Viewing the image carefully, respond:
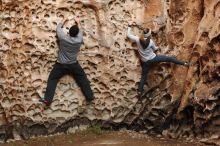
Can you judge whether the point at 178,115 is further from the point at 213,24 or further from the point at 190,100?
the point at 213,24

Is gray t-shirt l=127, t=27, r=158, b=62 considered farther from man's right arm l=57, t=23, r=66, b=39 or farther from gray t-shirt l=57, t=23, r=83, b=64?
man's right arm l=57, t=23, r=66, b=39

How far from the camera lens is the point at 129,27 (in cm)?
937

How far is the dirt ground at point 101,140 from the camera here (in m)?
9.05

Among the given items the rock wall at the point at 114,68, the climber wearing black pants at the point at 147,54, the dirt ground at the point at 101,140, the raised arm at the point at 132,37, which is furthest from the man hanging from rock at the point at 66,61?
the climber wearing black pants at the point at 147,54

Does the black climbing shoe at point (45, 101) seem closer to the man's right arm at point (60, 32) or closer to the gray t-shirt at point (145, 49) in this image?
the man's right arm at point (60, 32)

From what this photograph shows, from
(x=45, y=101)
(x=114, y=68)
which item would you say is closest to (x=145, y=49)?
(x=114, y=68)

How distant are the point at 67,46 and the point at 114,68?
3.05 feet

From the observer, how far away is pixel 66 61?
8.98 m

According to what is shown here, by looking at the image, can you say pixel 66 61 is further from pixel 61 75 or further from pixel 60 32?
pixel 60 32

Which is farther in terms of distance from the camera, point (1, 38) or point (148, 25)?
point (148, 25)

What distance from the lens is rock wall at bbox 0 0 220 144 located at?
8.93 meters

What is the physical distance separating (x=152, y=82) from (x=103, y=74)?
856 mm

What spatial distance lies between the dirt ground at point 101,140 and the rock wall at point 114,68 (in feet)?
0.56

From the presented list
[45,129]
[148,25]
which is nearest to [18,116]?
[45,129]
